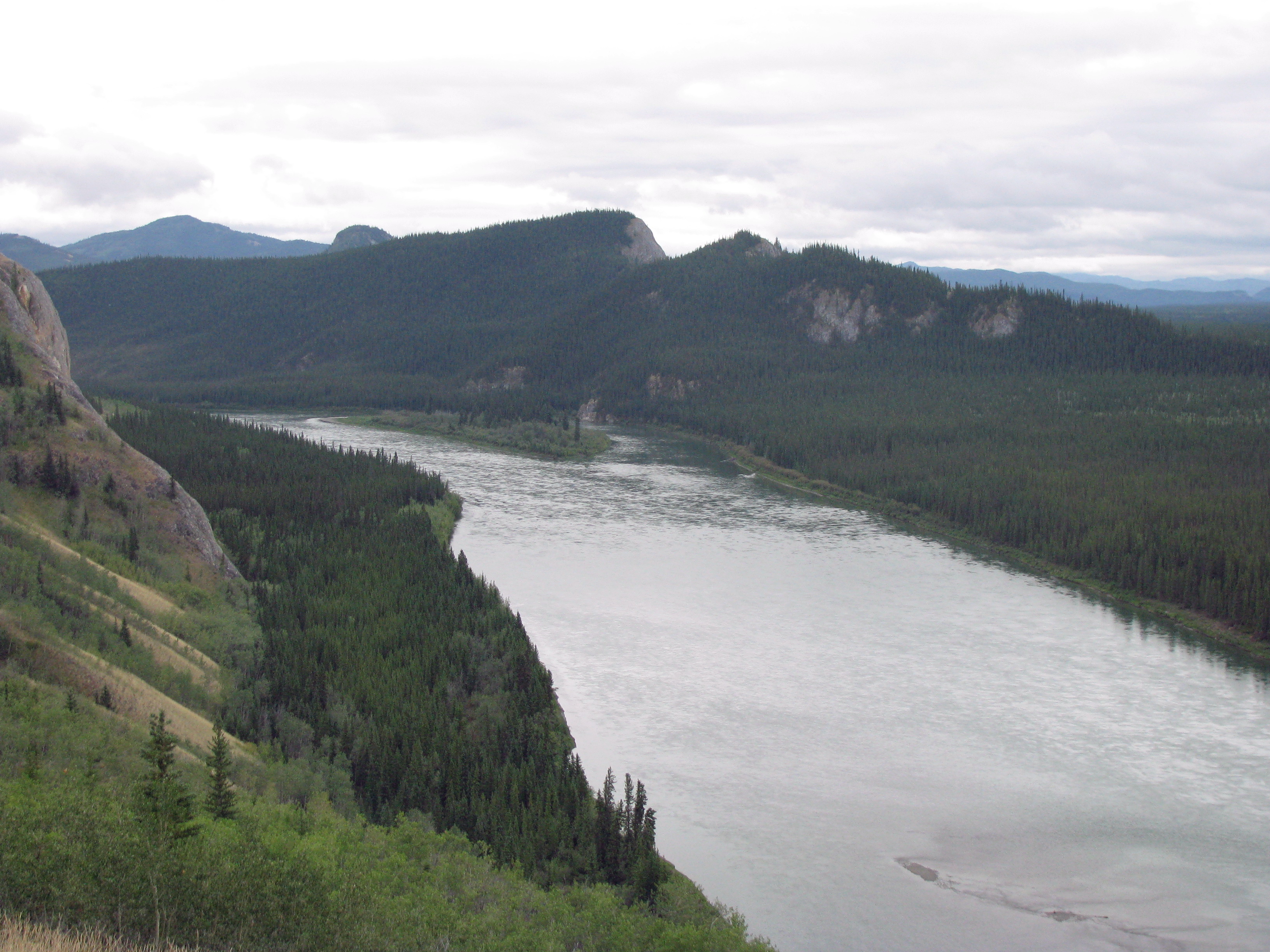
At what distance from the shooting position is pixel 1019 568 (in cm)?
9150

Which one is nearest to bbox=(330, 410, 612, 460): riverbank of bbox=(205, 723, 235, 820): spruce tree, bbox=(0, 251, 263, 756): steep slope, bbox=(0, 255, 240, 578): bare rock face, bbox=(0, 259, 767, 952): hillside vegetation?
bbox=(0, 259, 767, 952): hillside vegetation

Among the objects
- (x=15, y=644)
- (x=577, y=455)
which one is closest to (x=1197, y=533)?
(x=15, y=644)

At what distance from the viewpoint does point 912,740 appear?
53.5 m

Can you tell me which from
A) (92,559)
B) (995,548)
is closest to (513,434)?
(995,548)

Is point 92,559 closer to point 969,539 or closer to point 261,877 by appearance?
point 261,877

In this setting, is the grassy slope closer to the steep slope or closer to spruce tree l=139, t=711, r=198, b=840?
spruce tree l=139, t=711, r=198, b=840

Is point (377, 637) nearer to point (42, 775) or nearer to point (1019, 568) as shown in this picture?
point (42, 775)

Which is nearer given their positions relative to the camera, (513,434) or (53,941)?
(53,941)

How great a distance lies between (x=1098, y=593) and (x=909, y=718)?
34.4 meters

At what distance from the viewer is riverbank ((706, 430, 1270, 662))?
235ft

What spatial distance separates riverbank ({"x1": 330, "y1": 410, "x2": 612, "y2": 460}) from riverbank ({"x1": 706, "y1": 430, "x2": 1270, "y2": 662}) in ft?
75.3

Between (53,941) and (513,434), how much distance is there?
15572cm

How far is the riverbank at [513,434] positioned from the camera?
16288 cm

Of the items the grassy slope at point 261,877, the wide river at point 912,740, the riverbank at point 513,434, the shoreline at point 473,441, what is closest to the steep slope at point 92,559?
the grassy slope at point 261,877
